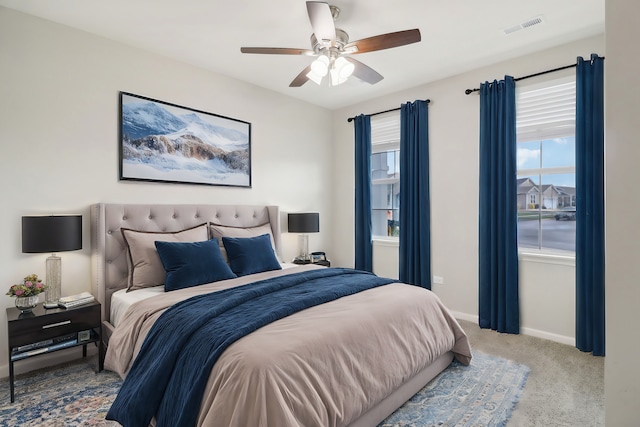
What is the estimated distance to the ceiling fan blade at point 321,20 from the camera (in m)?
2.00

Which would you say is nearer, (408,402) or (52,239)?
(408,402)

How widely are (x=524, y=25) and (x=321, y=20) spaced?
1805mm

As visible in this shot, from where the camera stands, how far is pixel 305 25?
2.72 m

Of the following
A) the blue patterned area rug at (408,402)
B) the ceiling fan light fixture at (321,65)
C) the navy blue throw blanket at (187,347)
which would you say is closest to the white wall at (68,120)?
the blue patterned area rug at (408,402)

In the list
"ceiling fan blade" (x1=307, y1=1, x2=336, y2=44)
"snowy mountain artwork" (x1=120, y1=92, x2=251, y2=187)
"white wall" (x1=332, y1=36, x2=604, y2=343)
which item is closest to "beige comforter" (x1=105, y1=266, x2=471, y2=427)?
"white wall" (x1=332, y1=36, x2=604, y2=343)

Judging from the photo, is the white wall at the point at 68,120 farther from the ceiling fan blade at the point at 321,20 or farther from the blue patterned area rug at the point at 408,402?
the ceiling fan blade at the point at 321,20

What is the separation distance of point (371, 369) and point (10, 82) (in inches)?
128

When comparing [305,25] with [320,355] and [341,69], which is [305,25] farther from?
[320,355]

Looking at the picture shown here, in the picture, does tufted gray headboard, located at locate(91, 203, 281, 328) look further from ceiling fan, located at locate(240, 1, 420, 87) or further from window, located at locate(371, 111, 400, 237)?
window, located at locate(371, 111, 400, 237)

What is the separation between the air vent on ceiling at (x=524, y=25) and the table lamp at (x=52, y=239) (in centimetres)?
381

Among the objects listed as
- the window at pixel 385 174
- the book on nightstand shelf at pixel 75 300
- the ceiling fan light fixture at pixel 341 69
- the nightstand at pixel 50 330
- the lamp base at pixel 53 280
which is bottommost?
the nightstand at pixel 50 330

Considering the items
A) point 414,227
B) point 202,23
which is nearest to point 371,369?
point 414,227

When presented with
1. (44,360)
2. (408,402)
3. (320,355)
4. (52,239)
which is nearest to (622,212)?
(320,355)

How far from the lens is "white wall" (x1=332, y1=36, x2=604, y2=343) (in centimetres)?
310
